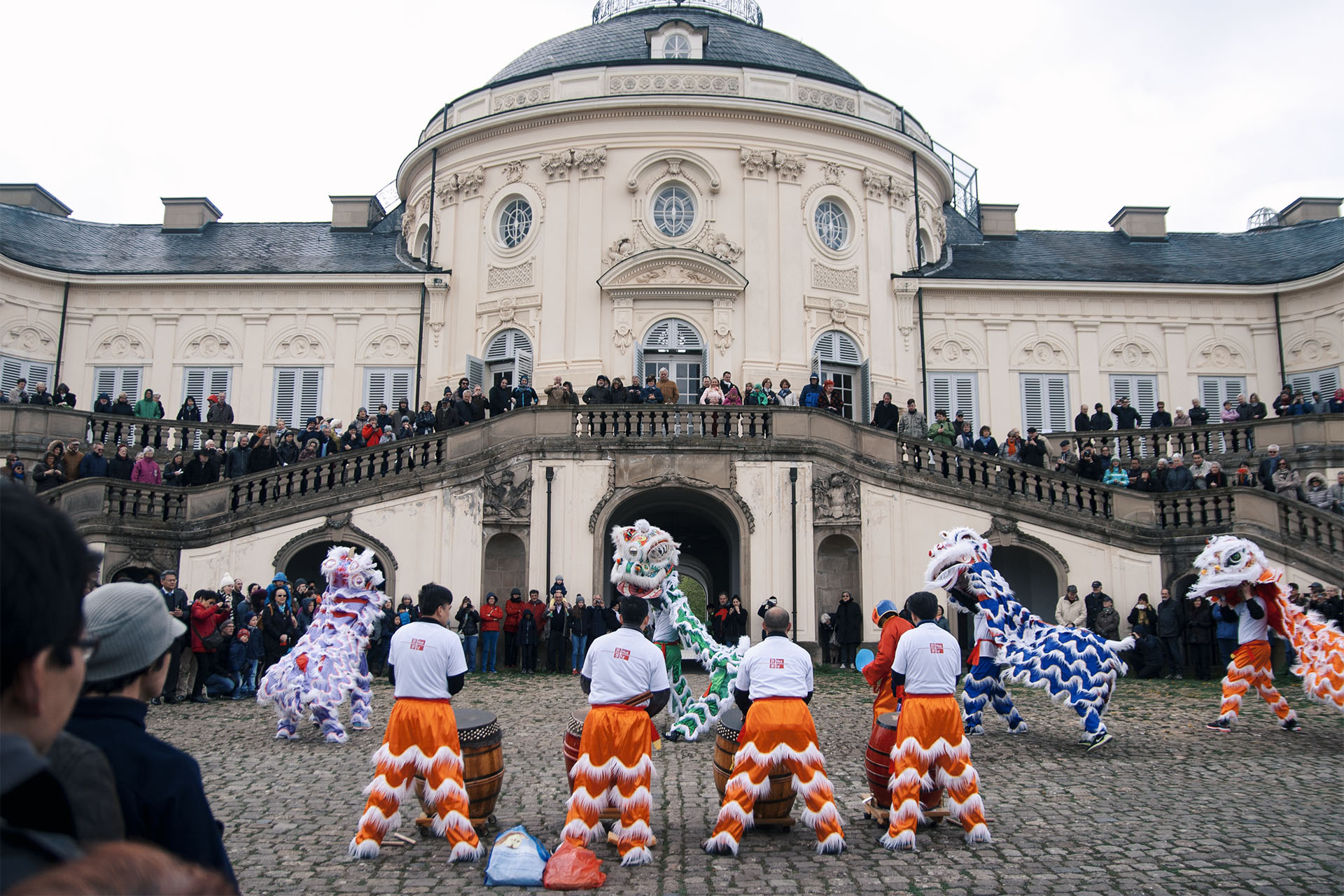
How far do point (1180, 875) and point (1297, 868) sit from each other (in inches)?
31.7

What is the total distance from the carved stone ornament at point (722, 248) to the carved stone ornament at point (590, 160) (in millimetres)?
3352

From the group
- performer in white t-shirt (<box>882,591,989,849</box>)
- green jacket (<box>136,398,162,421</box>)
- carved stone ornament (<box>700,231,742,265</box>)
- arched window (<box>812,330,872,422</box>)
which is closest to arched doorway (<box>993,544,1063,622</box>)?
arched window (<box>812,330,872,422</box>)

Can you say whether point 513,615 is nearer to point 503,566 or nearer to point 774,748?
point 503,566

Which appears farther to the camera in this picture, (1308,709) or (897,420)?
(897,420)

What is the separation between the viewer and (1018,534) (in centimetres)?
2247

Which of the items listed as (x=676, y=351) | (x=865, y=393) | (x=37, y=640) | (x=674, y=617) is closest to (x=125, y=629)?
(x=37, y=640)

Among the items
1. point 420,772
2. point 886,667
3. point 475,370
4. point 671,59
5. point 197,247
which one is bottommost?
point 420,772

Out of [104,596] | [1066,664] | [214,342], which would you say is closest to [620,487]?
[1066,664]

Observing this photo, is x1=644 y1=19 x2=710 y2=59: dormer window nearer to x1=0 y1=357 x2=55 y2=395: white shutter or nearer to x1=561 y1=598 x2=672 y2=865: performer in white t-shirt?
x1=0 y1=357 x2=55 y2=395: white shutter

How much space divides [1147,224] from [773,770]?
105ft

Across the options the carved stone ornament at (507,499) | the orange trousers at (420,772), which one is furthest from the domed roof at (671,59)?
the orange trousers at (420,772)

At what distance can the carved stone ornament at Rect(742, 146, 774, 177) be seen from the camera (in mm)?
28766

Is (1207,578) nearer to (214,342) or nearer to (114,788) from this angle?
(114,788)

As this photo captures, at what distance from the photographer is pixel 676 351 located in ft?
92.7
